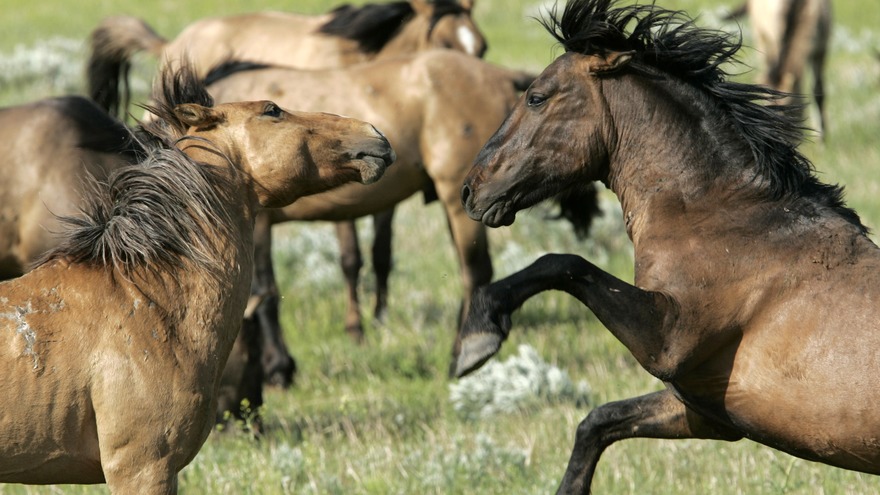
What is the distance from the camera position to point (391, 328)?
388 inches

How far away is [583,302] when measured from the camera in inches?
178

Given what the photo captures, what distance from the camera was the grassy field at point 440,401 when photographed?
5930mm

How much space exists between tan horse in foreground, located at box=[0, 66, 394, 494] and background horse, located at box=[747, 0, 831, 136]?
11.5 m

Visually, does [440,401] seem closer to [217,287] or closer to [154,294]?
[217,287]

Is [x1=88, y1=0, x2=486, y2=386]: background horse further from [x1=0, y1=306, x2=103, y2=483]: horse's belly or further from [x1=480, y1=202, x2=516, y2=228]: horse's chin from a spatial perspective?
[x1=0, y1=306, x2=103, y2=483]: horse's belly

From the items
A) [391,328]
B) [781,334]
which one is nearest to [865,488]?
[781,334]

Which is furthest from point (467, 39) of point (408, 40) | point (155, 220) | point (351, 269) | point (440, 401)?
point (155, 220)

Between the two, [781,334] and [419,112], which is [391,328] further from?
[781,334]

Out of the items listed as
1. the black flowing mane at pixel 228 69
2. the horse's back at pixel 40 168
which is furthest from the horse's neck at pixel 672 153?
the black flowing mane at pixel 228 69

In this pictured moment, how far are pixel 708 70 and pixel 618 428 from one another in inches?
61.6

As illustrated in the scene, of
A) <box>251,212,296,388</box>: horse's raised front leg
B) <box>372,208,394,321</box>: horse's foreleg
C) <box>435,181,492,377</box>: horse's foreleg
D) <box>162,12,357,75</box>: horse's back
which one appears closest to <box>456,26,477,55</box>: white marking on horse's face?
<box>162,12,357,75</box>: horse's back

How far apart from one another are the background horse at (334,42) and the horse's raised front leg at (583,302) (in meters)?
5.66

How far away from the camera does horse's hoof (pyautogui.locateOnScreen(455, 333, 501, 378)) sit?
4.46 metres

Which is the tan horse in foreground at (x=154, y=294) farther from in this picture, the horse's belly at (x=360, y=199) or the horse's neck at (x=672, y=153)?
the horse's belly at (x=360, y=199)
